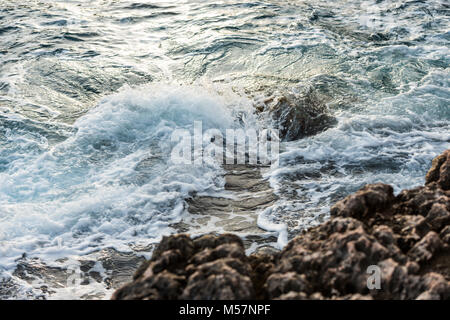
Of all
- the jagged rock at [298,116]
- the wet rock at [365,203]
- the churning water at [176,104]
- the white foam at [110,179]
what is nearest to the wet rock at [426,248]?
the wet rock at [365,203]

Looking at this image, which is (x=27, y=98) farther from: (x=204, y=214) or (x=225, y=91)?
(x=204, y=214)

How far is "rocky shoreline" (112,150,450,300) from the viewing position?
8.27 ft

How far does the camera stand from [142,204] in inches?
223

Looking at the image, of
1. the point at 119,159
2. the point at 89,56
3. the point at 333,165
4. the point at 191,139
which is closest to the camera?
the point at 333,165

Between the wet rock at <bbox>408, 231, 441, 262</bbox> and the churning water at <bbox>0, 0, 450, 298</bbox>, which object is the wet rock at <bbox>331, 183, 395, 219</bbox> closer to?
the wet rock at <bbox>408, 231, 441, 262</bbox>

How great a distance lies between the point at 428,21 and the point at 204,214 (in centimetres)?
962

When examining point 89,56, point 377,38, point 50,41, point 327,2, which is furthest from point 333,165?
point 327,2

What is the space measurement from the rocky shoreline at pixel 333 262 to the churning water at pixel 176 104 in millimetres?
1876

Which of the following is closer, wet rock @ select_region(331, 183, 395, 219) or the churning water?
wet rock @ select_region(331, 183, 395, 219)

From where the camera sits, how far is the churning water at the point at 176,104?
5504 millimetres

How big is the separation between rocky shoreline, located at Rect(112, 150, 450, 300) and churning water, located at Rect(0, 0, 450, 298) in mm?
1876

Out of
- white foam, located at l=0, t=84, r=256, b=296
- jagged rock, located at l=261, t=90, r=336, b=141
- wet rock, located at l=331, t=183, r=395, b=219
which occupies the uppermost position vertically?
wet rock, located at l=331, t=183, r=395, b=219

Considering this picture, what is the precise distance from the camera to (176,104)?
8172 millimetres

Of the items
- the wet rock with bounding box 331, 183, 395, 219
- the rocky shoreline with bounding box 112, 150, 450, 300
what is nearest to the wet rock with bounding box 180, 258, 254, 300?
the rocky shoreline with bounding box 112, 150, 450, 300
